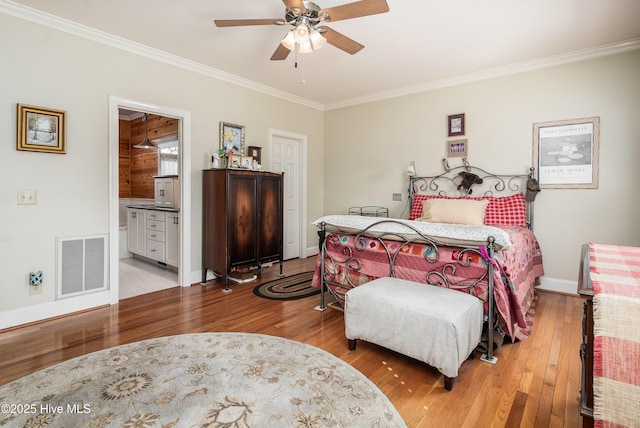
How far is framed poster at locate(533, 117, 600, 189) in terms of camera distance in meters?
3.49

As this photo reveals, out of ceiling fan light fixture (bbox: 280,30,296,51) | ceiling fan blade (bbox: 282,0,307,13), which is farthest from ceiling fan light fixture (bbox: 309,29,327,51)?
ceiling fan blade (bbox: 282,0,307,13)

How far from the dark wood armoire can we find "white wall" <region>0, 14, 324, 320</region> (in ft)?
3.48

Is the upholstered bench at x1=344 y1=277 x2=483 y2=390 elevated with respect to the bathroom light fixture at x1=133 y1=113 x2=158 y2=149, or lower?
lower

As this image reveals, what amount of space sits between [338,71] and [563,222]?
3261 mm

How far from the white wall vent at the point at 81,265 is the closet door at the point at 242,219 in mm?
1259

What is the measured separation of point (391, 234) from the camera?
2641 mm

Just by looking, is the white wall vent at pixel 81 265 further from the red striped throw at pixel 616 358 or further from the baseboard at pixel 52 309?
the red striped throw at pixel 616 358

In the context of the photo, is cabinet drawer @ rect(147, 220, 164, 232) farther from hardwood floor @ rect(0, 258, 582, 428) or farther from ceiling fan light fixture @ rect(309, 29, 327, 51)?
ceiling fan light fixture @ rect(309, 29, 327, 51)

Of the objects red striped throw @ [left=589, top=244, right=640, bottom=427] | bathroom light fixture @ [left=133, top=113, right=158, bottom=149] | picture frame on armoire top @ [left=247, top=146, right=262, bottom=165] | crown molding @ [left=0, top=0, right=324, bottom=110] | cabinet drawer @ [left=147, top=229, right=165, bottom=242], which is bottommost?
cabinet drawer @ [left=147, top=229, right=165, bottom=242]

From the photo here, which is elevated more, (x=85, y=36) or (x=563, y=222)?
(x=85, y=36)

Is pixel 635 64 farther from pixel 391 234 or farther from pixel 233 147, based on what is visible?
pixel 233 147

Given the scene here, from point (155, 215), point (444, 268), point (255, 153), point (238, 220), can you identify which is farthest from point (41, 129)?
point (444, 268)

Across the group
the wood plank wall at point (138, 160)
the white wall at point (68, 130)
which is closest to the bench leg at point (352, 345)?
the white wall at point (68, 130)

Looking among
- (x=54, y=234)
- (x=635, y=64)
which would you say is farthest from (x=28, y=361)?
(x=635, y=64)
